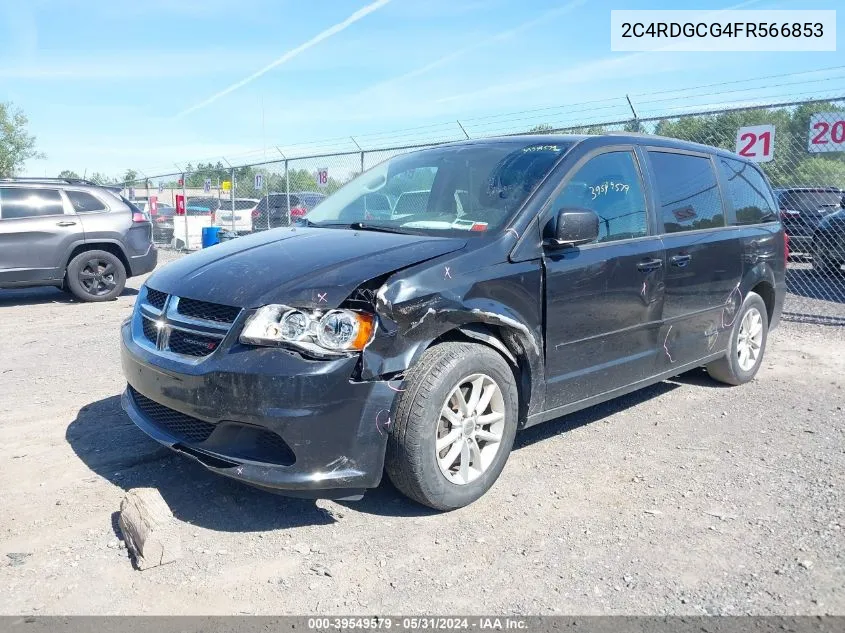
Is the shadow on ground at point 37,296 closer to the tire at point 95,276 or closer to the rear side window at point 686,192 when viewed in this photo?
the tire at point 95,276

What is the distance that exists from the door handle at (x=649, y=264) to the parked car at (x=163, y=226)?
714 inches

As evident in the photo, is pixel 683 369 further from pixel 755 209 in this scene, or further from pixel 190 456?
pixel 190 456

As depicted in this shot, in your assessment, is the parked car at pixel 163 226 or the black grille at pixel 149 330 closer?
the black grille at pixel 149 330

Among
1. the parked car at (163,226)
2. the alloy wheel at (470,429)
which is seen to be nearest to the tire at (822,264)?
the alloy wheel at (470,429)

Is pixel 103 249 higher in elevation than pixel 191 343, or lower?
higher

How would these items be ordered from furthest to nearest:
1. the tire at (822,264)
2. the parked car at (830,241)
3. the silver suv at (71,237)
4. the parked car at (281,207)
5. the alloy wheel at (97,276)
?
the parked car at (281,207) → the tire at (822,264) → the parked car at (830,241) → the alloy wheel at (97,276) → the silver suv at (71,237)

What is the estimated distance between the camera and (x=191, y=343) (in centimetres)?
322

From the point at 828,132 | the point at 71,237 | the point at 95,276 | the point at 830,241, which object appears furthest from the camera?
the point at 830,241

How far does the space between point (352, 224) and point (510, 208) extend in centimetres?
99

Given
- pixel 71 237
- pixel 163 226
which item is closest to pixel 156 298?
pixel 71 237

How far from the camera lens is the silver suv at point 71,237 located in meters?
9.40

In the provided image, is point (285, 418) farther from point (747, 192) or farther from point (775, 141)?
point (775, 141)

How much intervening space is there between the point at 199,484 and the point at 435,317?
5.16 feet

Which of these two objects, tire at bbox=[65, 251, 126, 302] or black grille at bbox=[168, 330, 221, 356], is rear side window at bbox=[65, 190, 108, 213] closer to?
tire at bbox=[65, 251, 126, 302]
